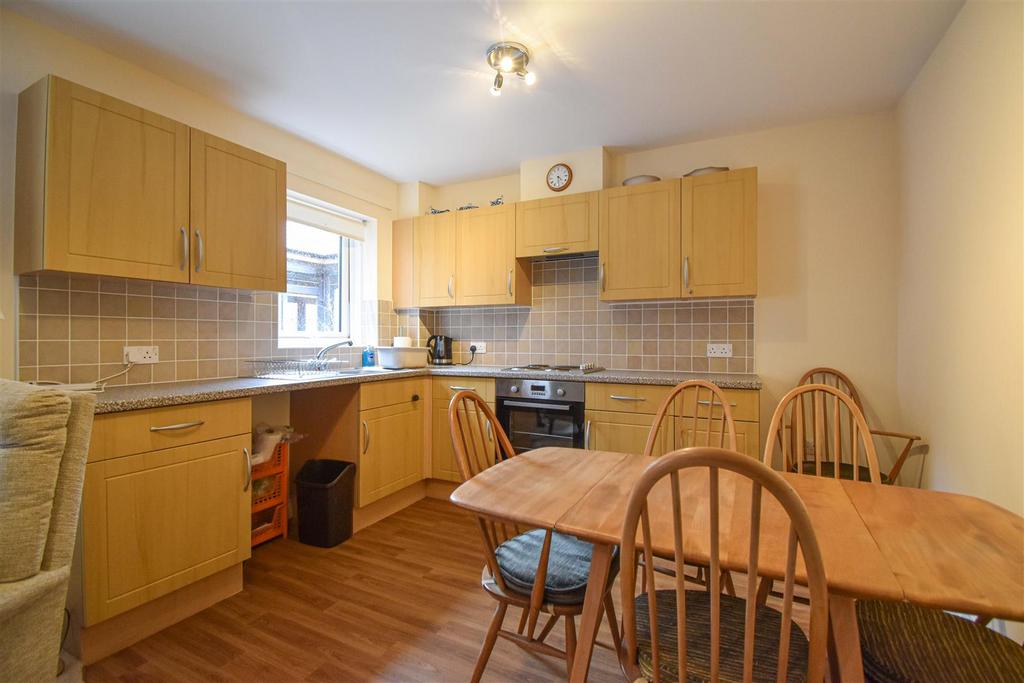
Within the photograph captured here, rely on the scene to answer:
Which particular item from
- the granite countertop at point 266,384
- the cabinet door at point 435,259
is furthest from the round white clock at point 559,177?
the granite countertop at point 266,384

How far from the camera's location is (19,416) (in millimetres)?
1044

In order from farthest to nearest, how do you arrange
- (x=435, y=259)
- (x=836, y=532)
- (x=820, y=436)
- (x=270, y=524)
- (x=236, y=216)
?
(x=435, y=259)
(x=270, y=524)
(x=236, y=216)
(x=820, y=436)
(x=836, y=532)

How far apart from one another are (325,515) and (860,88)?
3.64 meters

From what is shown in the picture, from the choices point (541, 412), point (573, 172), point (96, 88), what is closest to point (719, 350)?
point (541, 412)

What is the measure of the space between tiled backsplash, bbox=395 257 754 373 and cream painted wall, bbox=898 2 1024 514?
0.89m

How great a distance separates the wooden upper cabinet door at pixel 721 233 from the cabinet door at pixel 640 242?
0.07 meters

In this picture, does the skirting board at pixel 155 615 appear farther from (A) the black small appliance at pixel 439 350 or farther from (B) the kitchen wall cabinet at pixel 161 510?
(A) the black small appliance at pixel 439 350

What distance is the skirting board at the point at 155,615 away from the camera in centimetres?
159

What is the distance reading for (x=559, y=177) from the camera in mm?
3195

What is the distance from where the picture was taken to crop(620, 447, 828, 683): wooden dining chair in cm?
73

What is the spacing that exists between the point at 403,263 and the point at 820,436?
9.87 ft

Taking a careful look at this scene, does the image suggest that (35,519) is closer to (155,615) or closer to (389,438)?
(155,615)

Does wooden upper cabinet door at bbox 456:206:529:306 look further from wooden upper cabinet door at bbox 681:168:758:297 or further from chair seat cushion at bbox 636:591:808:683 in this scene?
chair seat cushion at bbox 636:591:808:683

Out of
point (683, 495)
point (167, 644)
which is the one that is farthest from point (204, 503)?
point (683, 495)
